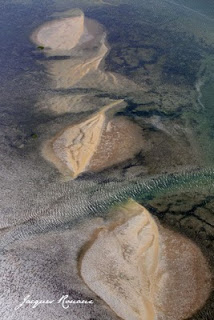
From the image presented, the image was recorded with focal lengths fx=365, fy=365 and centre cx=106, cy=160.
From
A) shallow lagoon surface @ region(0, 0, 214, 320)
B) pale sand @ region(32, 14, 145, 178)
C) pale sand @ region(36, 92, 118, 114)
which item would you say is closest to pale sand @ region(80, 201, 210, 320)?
shallow lagoon surface @ region(0, 0, 214, 320)

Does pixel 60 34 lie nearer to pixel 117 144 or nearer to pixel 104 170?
pixel 117 144

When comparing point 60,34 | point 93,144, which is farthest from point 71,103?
point 60,34

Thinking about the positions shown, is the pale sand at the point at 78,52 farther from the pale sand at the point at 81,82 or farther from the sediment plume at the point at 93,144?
the sediment plume at the point at 93,144

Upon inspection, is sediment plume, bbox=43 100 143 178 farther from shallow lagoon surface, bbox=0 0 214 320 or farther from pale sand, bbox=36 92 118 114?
pale sand, bbox=36 92 118 114

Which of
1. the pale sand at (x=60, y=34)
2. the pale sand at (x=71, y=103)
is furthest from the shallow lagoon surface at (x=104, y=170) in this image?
the pale sand at (x=60, y=34)

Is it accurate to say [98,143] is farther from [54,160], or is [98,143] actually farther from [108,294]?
[108,294]

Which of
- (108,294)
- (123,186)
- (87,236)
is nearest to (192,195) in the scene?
(123,186)
